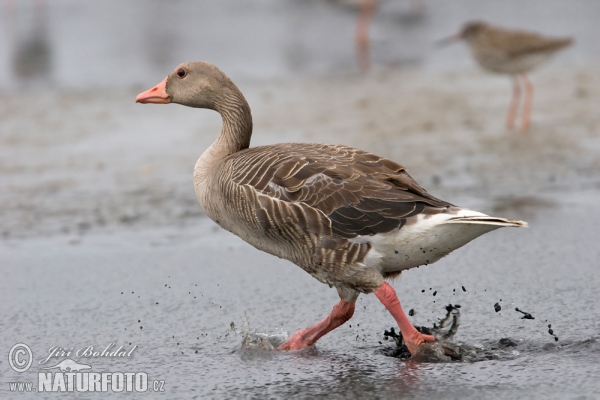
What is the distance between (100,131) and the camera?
1111 cm

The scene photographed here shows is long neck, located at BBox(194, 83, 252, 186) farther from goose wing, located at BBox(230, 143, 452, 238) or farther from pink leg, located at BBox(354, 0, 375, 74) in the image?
pink leg, located at BBox(354, 0, 375, 74)

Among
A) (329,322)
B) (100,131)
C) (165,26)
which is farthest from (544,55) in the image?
(165,26)

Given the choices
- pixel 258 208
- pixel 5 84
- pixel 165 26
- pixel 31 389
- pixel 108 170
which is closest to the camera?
pixel 31 389

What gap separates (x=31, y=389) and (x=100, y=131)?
6474mm

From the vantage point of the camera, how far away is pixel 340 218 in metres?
5.30

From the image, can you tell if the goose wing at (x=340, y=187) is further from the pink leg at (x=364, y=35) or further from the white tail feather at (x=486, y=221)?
the pink leg at (x=364, y=35)

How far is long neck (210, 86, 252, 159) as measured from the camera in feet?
20.6

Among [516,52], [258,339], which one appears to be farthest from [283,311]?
[516,52]

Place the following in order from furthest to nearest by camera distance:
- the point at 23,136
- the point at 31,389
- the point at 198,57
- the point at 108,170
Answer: the point at 198,57, the point at 23,136, the point at 108,170, the point at 31,389

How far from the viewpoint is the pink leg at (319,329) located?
557 cm

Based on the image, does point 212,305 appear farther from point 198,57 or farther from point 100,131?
point 198,57

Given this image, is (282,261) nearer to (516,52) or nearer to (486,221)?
(486,221)

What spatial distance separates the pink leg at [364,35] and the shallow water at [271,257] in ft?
0.65

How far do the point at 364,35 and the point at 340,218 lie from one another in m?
11.5
